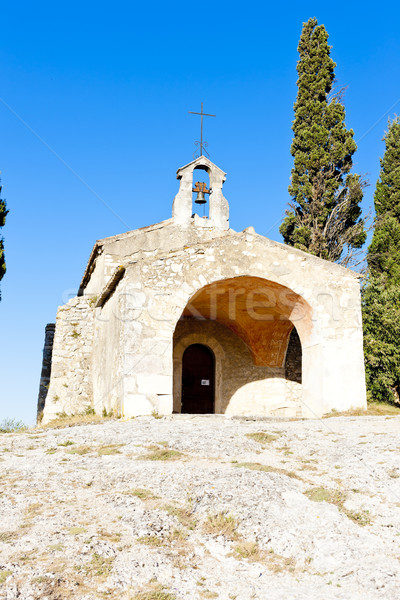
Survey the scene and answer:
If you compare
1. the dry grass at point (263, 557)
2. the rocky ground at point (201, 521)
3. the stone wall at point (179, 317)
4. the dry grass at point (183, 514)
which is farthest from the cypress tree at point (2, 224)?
the dry grass at point (263, 557)

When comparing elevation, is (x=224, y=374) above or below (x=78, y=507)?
above

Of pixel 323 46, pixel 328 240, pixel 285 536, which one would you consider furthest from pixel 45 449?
pixel 323 46

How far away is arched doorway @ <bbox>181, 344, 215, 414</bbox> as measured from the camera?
13328mm

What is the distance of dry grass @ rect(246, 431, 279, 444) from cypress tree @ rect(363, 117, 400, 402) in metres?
8.26

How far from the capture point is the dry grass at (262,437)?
19.6ft

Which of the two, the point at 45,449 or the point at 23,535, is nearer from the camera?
the point at 23,535

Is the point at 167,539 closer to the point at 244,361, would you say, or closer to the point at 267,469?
the point at 267,469

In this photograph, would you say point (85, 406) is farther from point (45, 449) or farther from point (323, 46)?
point (323, 46)

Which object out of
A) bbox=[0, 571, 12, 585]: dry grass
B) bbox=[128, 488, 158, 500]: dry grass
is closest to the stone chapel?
bbox=[128, 488, 158, 500]: dry grass

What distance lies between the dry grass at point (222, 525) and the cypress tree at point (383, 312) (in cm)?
1097

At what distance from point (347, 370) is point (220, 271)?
2.96 m

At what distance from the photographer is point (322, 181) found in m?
17.2

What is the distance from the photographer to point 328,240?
57.0 ft

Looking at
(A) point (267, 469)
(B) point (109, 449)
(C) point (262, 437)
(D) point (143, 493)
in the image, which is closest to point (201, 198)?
(C) point (262, 437)
